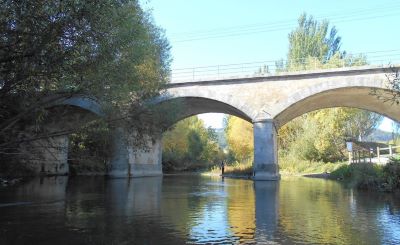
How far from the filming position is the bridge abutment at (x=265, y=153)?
28.9m

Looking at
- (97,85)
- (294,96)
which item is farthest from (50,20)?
(294,96)

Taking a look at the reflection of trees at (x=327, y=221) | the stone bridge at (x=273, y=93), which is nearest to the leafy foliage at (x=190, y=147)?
the stone bridge at (x=273, y=93)

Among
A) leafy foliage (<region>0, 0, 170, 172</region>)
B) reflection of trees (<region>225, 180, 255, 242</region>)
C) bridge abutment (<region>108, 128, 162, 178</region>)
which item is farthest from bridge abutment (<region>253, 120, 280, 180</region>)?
leafy foliage (<region>0, 0, 170, 172</region>)

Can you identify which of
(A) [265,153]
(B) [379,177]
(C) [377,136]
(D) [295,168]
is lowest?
(B) [379,177]

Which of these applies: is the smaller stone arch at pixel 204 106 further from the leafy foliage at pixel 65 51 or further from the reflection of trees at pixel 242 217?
the leafy foliage at pixel 65 51

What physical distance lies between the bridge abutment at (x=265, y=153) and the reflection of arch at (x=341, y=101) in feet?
3.99

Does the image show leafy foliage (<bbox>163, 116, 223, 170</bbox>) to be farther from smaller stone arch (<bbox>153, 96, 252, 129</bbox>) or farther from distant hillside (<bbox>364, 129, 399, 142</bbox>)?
distant hillside (<bbox>364, 129, 399, 142</bbox>)

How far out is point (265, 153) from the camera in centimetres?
2902

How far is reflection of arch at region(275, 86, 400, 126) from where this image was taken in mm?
28609

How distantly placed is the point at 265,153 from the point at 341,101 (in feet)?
27.5

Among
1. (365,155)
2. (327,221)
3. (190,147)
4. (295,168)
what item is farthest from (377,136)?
(327,221)

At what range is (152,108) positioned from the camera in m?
15.8

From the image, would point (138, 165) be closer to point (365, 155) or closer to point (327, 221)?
point (365, 155)

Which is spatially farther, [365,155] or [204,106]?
[204,106]
